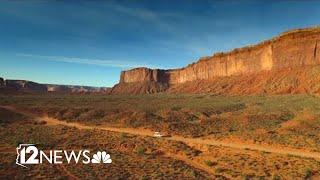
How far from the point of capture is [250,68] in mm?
111500

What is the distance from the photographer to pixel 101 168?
66.5ft

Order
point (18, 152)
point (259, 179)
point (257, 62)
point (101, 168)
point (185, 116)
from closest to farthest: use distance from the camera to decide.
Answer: point (259, 179)
point (101, 168)
point (18, 152)
point (185, 116)
point (257, 62)

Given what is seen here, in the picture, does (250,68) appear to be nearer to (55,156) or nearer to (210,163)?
(210,163)

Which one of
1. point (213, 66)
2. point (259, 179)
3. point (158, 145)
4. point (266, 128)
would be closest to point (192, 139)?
point (158, 145)

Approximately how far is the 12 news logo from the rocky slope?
59.4m

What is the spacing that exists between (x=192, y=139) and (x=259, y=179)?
1222cm

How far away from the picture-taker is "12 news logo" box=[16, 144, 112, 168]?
21698mm

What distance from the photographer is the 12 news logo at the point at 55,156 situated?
21698mm

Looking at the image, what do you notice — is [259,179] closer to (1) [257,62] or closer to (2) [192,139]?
(2) [192,139]

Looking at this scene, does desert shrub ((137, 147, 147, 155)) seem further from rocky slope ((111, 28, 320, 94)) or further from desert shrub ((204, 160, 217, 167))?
rocky slope ((111, 28, 320, 94))

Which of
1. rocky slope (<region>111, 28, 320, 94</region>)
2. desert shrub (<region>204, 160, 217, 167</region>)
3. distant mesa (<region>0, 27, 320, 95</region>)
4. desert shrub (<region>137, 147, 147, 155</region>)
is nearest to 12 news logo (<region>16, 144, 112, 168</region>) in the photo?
desert shrub (<region>137, 147, 147, 155</region>)

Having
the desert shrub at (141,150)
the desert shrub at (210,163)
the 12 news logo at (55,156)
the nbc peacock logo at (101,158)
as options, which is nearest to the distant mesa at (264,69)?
the desert shrub at (141,150)

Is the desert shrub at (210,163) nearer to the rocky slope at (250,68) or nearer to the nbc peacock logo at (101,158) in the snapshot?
the nbc peacock logo at (101,158)

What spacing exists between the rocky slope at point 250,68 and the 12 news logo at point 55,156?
59373mm
